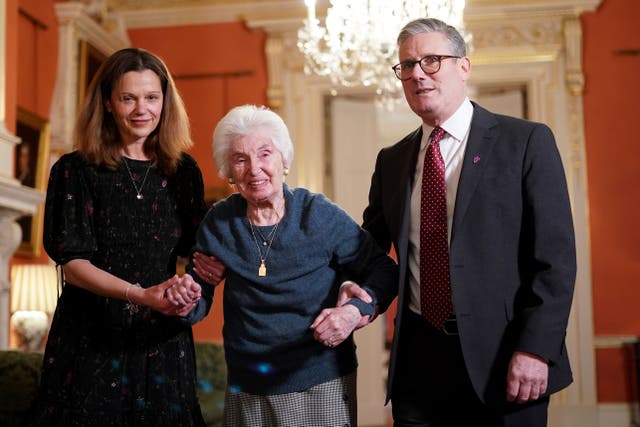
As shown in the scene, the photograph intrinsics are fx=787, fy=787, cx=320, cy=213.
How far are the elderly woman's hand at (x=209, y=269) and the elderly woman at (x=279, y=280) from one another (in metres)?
0.02

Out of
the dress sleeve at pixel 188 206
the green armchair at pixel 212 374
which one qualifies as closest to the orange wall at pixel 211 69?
the green armchair at pixel 212 374

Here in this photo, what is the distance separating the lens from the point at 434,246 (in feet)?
7.47

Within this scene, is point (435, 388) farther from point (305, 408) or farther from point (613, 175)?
point (613, 175)

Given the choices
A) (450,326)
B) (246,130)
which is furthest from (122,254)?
(450,326)

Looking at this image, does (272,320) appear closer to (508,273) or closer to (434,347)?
(434,347)

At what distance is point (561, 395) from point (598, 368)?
1.42ft

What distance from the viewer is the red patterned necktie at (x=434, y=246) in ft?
7.37

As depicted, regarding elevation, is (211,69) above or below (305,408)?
above

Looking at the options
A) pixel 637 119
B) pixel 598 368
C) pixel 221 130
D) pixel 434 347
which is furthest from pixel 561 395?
pixel 221 130

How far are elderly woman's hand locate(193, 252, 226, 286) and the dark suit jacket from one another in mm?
457

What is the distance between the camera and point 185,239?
244cm

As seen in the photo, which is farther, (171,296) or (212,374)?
(212,374)

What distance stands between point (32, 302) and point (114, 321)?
140 inches

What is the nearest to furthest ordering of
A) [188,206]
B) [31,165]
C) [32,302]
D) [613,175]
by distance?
[188,206]
[32,302]
[31,165]
[613,175]
